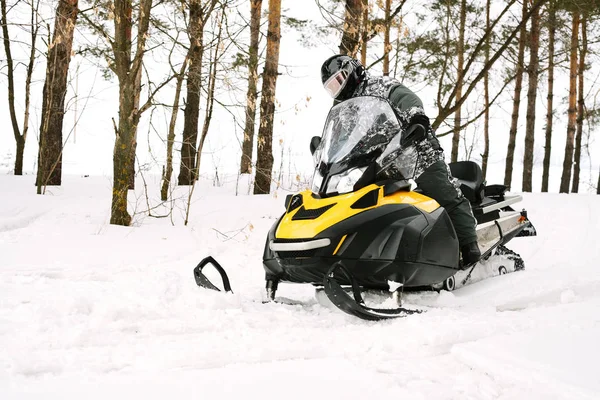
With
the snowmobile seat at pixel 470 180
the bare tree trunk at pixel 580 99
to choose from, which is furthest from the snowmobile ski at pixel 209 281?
the bare tree trunk at pixel 580 99

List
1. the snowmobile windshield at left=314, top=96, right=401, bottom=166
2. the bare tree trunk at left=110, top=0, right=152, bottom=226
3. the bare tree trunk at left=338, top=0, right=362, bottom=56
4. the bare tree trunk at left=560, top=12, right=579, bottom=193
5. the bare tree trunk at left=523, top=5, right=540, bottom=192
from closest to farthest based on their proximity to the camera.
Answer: the snowmobile windshield at left=314, top=96, right=401, bottom=166, the bare tree trunk at left=110, top=0, right=152, bottom=226, the bare tree trunk at left=338, top=0, right=362, bottom=56, the bare tree trunk at left=523, top=5, right=540, bottom=192, the bare tree trunk at left=560, top=12, right=579, bottom=193

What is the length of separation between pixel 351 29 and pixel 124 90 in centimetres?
254

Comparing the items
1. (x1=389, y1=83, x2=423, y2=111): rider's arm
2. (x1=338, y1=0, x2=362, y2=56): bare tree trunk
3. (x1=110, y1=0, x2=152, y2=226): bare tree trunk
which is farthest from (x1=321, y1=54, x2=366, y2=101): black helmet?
(x1=110, y1=0, x2=152, y2=226): bare tree trunk

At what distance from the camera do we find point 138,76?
650cm

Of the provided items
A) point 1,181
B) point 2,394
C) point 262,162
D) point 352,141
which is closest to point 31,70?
point 1,181

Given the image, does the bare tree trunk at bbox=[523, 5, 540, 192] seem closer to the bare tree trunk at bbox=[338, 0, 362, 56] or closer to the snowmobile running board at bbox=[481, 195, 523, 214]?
the bare tree trunk at bbox=[338, 0, 362, 56]

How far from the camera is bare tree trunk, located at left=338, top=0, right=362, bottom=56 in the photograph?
637 centimetres

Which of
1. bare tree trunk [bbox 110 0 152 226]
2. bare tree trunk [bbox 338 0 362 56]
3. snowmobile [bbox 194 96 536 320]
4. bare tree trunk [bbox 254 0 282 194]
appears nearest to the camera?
snowmobile [bbox 194 96 536 320]

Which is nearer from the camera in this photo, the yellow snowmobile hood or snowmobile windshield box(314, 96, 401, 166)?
the yellow snowmobile hood

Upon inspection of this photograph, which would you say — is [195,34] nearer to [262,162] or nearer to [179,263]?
[179,263]

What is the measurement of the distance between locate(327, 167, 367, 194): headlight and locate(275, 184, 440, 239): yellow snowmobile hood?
0.07m

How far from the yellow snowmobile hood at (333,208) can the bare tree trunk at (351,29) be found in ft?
10.5

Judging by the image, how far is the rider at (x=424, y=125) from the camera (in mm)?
3473

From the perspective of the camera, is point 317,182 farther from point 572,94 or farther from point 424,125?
point 572,94
